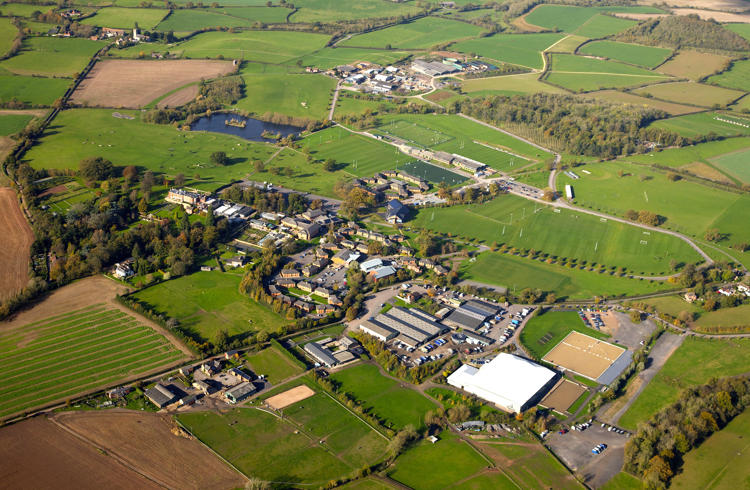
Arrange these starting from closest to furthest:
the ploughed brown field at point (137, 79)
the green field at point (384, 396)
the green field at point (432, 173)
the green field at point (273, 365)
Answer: the green field at point (384, 396)
the green field at point (273, 365)
the green field at point (432, 173)
the ploughed brown field at point (137, 79)

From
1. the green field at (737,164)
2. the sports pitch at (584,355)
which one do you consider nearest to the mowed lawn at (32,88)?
the sports pitch at (584,355)

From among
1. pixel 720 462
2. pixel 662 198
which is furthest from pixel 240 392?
pixel 662 198

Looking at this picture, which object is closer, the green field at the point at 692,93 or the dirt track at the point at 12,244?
the dirt track at the point at 12,244

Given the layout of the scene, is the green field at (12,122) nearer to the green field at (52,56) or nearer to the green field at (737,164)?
the green field at (52,56)

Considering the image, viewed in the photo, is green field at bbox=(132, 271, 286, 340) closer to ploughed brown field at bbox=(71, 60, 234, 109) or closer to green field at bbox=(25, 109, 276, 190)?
green field at bbox=(25, 109, 276, 190)

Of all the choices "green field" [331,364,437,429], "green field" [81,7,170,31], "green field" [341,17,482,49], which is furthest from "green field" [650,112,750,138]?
"green field" [81,7,170,31]

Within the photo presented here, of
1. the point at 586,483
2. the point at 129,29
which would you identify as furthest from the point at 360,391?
the point at 129,29
